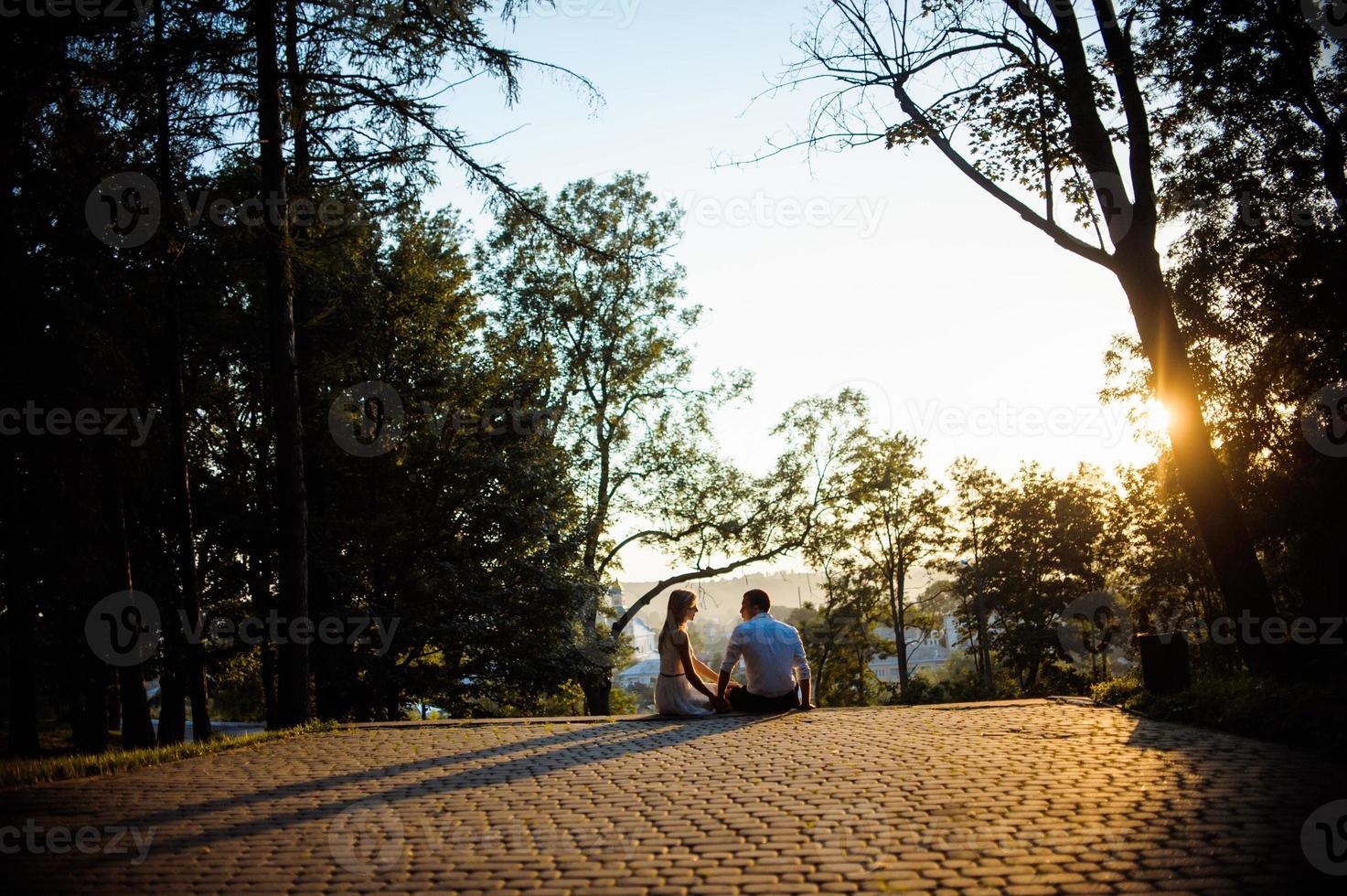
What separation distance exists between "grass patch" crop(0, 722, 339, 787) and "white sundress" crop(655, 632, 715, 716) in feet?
14.1

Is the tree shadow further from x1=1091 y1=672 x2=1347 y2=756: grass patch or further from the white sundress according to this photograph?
x1=1091 y1=672 x2=1347 y2=756: grass patch

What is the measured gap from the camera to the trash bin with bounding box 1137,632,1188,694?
10.1 meters

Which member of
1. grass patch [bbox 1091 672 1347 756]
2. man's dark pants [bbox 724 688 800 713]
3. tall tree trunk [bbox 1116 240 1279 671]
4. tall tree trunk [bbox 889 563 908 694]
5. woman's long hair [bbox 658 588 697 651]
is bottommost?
tall tree trunk [bbox 889 563 908 694]

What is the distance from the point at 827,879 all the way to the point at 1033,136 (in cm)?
1182

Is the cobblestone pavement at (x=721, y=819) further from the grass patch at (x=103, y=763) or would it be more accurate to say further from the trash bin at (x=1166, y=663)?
Result: the trash bin at (x=1166, y=663)

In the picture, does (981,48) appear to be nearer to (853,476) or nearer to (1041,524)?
(853,476)

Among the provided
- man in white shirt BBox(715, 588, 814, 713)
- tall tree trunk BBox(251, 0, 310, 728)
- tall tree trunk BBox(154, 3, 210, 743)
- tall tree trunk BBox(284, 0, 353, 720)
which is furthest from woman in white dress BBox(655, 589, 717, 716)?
tall tree trunk BBox(284, 0, 353, 720)

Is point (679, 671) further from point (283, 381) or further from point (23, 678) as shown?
point (23, 678)

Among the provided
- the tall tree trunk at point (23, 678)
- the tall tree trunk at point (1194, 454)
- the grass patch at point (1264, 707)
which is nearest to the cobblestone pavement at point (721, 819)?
the grass patch at point (1264, 707)

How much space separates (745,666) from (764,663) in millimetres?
560

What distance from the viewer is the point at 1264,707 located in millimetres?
7992

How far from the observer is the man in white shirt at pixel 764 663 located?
11016 millimetres

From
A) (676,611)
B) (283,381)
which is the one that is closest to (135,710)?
(283,381)

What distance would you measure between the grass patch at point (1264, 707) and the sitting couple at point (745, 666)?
11.7 feet
